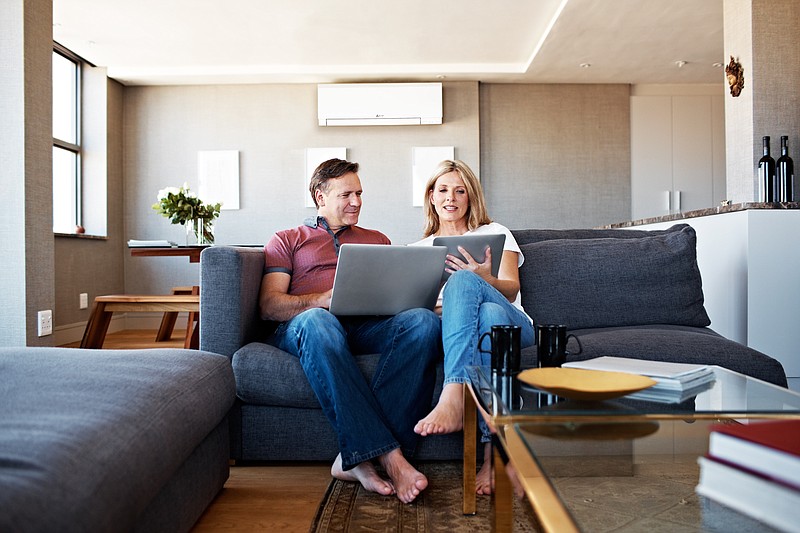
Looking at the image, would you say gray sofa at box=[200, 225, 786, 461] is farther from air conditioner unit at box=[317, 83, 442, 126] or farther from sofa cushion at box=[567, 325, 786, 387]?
air conditioner unit at box=[317, 83, 442, 126]

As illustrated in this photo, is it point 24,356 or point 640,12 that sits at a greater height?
point 640,12

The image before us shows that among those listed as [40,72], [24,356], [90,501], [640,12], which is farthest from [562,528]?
[640,12]

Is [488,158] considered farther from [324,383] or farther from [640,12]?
[324,383]

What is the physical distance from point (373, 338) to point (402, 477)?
1.61ft

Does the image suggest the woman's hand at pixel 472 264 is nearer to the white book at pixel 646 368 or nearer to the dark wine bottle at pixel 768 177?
the white book at pixel 646 368

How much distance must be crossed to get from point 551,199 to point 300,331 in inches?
190

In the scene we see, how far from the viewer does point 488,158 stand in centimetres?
632

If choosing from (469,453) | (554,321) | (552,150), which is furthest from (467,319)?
(552,150)

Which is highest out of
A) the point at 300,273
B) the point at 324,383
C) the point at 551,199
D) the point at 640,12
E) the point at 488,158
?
the point at 640,12

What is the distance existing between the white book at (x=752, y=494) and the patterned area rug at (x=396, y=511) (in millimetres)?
794

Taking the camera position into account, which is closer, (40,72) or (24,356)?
(24,356)

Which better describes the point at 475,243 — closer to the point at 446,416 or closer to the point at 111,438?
the point at 446,416

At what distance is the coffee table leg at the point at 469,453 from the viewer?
5.00 feet

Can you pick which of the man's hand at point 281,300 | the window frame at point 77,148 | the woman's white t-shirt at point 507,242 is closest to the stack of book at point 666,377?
the woman's white t-shirt at point 507,242
